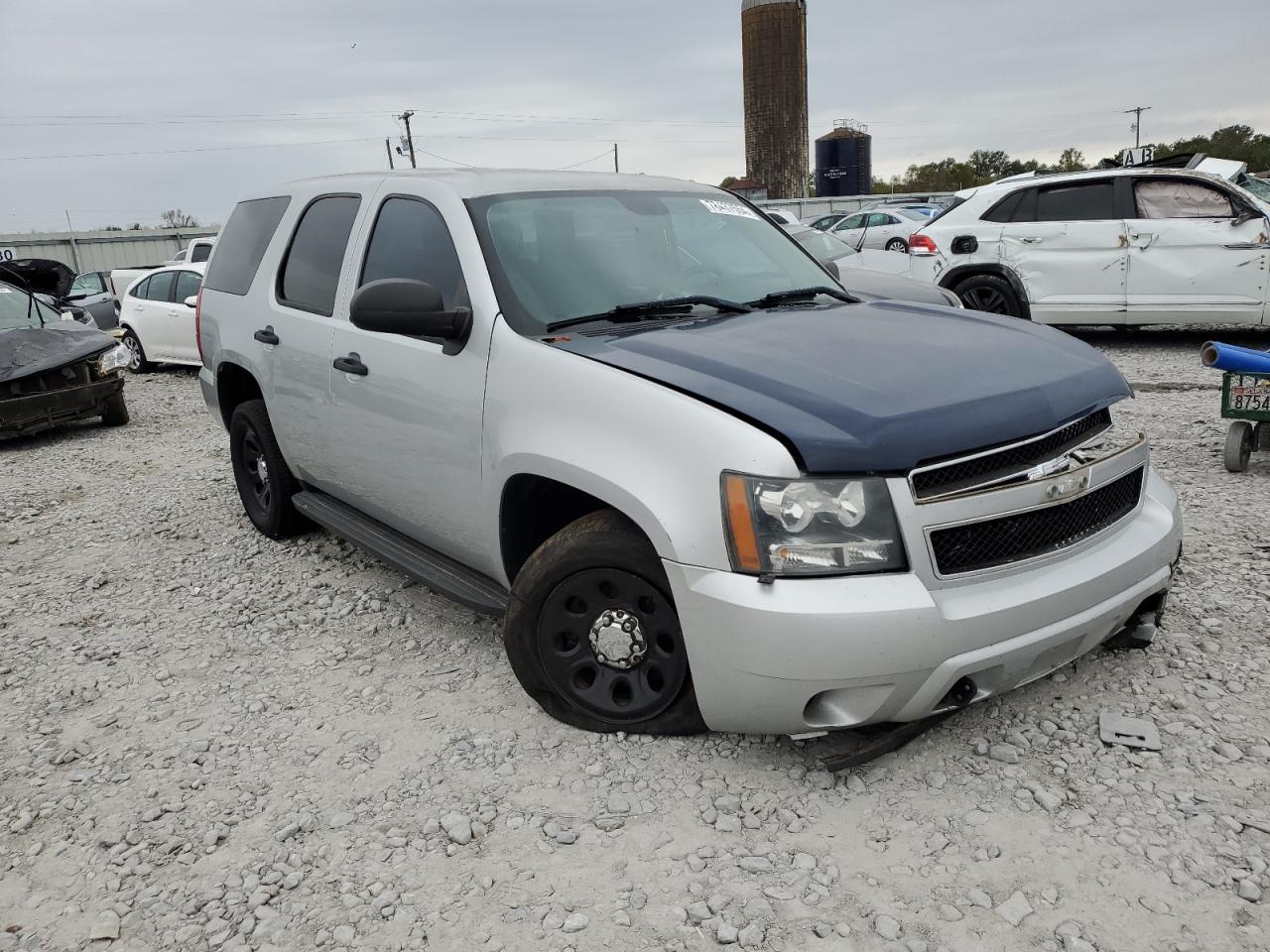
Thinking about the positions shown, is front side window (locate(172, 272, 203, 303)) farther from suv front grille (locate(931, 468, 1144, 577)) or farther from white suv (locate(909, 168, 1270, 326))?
suv front grille (locate(931, 468, 1144, 577))

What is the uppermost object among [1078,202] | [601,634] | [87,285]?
[1078,202]

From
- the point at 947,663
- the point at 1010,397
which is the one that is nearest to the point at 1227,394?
the point at 1010,397

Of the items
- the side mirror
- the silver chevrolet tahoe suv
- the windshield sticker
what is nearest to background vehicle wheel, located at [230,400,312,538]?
the silver chevrolet tahoe suv

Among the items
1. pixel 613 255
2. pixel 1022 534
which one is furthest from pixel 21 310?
pixel 1022 534

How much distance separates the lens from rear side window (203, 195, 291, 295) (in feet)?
16.2

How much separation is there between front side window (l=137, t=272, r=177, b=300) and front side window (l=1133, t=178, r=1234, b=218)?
1165cm

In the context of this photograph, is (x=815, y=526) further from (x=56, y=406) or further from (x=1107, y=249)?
(x=56, y=406)

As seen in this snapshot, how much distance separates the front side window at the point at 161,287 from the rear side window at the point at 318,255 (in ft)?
32.3

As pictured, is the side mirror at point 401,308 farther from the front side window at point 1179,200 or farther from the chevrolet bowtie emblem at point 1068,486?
the front side window at point 1179,200

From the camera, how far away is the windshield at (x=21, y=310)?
9406mm

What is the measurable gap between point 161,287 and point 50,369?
480cm

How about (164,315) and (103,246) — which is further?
(103,246)

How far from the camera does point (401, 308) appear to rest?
320cm

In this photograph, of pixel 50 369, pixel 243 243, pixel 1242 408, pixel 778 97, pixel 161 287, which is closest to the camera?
pixel 243 243
